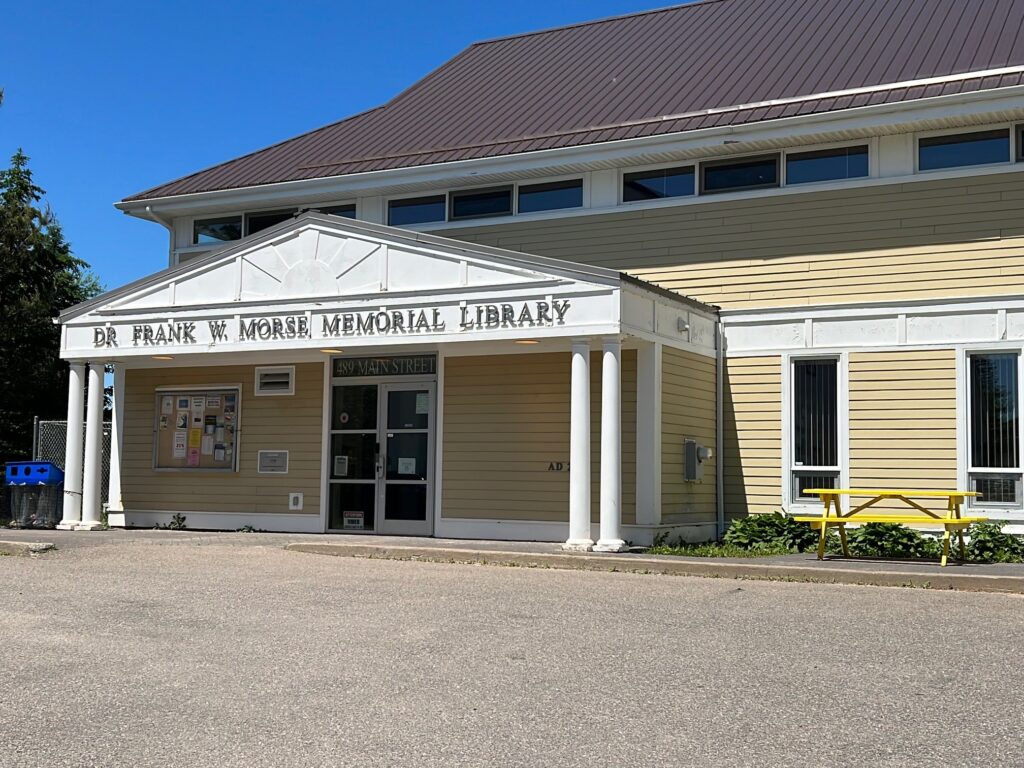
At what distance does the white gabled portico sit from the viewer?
47.5ft

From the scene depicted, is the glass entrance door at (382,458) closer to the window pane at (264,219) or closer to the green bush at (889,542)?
the window pane at (264,219)

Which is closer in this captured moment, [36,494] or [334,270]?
[334,270]

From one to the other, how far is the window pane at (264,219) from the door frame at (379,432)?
3.38m

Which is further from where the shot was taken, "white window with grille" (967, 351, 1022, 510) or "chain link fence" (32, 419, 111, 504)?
"chain link fence" (32, 419, 111, 504)

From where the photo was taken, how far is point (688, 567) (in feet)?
40.5

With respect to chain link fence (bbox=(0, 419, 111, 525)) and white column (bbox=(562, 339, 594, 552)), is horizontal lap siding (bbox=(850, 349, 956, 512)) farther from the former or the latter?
chain link fence (bbox=(0, 419, 111, 525))

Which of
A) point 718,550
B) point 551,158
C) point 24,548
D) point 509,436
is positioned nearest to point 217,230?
point 551,158

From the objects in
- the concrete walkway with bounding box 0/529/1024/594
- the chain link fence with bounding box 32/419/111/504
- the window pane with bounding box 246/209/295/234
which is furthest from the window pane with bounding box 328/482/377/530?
the window pane with bounding box 246/209/295/234

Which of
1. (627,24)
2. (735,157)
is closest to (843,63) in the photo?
(735,157)

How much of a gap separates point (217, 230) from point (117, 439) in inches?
163

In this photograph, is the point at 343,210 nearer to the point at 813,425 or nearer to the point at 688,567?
the point at 813,425

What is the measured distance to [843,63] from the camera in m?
17.5

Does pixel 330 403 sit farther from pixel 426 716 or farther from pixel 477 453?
pixel 426 716

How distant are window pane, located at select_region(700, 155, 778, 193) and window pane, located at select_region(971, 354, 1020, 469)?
12.5 feet
